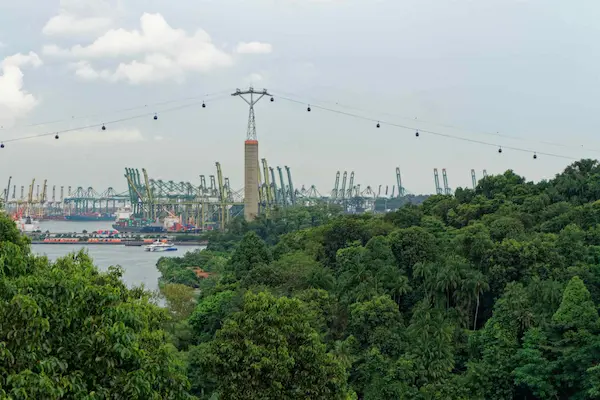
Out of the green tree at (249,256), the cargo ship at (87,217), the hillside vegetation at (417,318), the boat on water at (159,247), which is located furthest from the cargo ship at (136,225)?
the hillside vegetation at (417,318)

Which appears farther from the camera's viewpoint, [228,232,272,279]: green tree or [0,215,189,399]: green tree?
[228,232,272,279]: green tree

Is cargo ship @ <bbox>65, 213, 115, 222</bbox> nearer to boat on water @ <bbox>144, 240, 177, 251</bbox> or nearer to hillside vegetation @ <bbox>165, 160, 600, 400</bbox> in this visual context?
boat on water @ <bbox>144, 240, 177, 251</bbox>

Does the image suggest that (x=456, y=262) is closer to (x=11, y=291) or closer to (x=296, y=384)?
(x=296, y=384)

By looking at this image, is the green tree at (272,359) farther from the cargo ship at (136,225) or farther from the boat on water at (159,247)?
the cargo ship at (136,225)

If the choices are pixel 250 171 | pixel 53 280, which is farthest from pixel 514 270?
pixel 250 171

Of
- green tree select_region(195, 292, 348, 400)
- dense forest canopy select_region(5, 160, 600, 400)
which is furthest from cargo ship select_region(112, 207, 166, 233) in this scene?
green tree select_region(195, 292, 348, 400)

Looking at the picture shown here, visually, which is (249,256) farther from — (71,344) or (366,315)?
(71,344)

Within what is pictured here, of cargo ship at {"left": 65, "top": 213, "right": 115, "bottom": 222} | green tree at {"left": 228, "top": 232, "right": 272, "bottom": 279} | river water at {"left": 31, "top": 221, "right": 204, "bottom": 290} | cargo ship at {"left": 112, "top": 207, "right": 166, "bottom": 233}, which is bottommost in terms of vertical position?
river water at {"left": 31, "top": 221, "right": 204, "bottom": 290}
